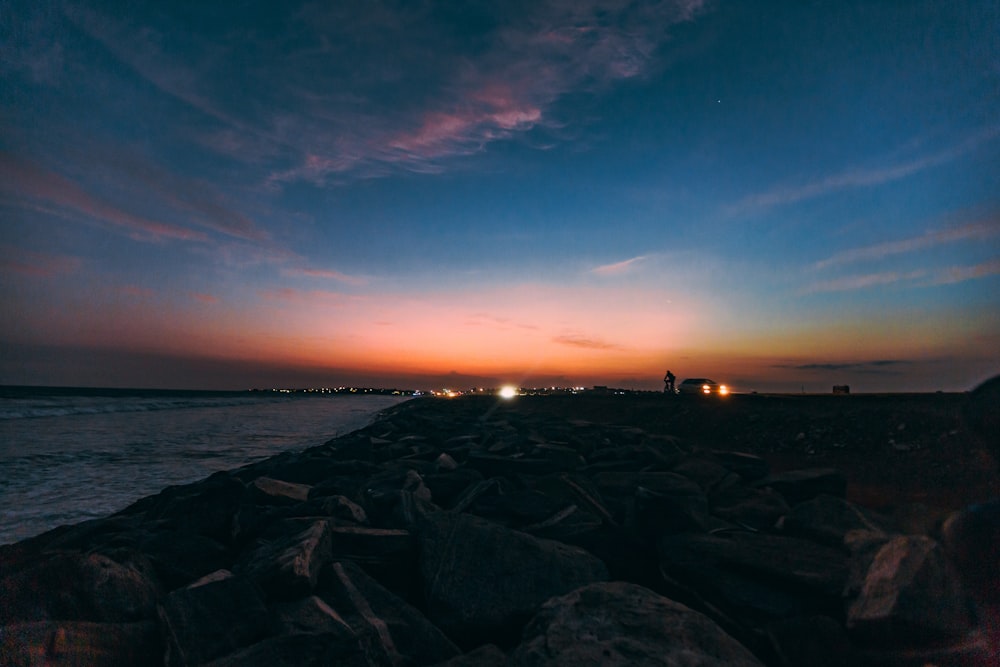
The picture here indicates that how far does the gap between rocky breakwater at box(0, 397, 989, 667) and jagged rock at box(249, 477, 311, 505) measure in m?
0.42

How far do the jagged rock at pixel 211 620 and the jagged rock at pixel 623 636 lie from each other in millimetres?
1396

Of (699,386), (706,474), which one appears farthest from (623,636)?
(699,386)

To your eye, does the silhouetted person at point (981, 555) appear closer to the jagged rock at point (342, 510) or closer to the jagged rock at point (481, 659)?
the jagged rock at point (481, 659)

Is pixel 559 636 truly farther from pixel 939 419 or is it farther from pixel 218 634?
pixel 939 419

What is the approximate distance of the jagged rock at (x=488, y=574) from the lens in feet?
9.25

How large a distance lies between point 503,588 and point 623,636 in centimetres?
99

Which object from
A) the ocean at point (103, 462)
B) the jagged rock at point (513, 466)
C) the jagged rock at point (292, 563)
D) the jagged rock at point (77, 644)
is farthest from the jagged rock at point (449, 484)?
the ocean at point (103, 462)

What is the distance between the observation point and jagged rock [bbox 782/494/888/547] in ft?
12.5

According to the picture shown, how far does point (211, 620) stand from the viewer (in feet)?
8.29

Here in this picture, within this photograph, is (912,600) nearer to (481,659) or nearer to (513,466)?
(481,659)

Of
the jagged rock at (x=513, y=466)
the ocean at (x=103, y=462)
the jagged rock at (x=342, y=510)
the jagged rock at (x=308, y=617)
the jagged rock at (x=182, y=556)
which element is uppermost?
the jagged rock at (x=513, y=466)

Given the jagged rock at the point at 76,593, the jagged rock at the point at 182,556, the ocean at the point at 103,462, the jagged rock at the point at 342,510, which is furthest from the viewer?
the ocean at the point at 103,462

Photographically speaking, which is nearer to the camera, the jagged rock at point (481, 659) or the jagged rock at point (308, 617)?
the jagged rock at point (481, 659)

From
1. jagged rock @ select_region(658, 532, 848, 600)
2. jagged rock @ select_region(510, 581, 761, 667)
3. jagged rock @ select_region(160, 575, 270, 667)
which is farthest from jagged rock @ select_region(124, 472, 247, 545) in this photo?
jagged rock @ select_region(658, 532, 848, 600)
